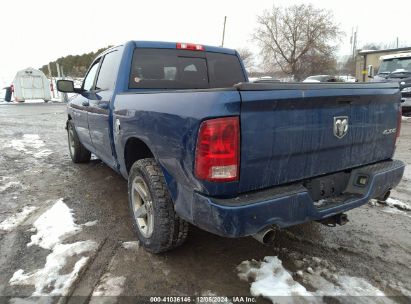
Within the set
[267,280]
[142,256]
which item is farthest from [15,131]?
[267,280]

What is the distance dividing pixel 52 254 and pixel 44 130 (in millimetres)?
8717

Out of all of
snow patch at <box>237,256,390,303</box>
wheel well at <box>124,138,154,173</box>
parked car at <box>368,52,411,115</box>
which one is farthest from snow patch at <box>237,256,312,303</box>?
parked car at <box>368,52,411,115</box>

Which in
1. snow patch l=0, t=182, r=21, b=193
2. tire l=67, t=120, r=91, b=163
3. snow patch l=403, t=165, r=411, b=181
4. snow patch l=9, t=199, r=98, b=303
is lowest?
snow patch l=403, t=165, r=411, b=181

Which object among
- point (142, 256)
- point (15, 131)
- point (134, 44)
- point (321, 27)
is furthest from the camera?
point (321, 27)

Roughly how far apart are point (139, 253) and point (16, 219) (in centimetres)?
170

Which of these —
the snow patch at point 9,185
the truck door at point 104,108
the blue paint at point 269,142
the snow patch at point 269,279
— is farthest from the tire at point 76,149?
the snow patch at point 269,279

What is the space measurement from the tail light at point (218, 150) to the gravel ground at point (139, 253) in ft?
3.04

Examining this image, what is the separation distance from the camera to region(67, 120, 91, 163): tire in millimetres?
6353

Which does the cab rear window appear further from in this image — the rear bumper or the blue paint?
the rear bumper

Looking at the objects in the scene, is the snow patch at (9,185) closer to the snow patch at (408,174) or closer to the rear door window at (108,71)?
the rear door window at (108,71)

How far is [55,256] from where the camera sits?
3.18 meters

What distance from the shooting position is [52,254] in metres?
3.21

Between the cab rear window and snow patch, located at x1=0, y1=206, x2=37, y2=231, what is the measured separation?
6.18 feet

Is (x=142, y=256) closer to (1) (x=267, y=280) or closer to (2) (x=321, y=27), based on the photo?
(1) (x=267, y=280)
